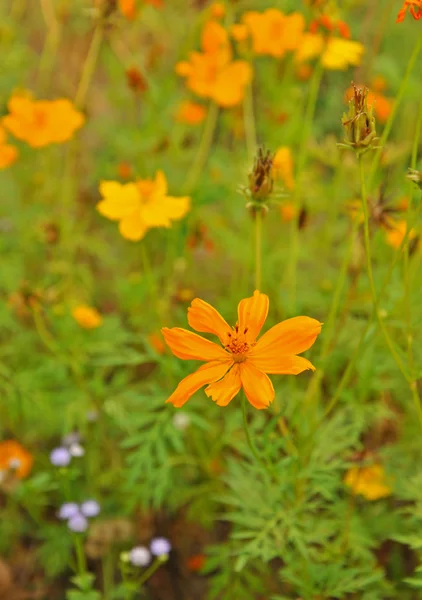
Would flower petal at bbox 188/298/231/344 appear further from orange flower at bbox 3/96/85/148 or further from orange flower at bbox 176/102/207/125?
orange flower at bbox 176/102/207/125

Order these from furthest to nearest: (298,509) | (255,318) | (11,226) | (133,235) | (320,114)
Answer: (320,114), (11,226), (133,235), (298,509), (255,318)

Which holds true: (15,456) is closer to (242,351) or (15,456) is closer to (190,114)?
(242,351)

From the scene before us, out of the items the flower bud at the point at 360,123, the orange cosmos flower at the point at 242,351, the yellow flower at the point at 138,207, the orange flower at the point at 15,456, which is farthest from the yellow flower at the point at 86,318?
the flower bud at the point at 360,123

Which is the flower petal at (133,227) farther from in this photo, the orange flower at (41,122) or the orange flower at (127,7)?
the orange flower at (127,7)

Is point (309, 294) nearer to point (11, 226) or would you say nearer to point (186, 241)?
point (186, 241)

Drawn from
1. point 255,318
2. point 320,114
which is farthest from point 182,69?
point 320,114

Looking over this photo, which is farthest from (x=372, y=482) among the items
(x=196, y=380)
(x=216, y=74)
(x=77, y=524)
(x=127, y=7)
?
(x=127, y=7)
